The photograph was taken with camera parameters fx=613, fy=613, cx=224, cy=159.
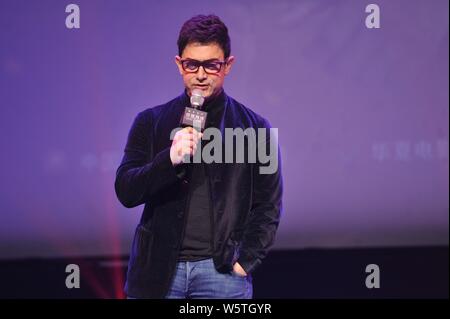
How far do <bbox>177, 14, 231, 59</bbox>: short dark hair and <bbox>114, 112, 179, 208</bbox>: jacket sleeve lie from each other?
0.37 metres

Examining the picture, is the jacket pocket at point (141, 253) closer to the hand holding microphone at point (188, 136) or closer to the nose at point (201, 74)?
the hand holding microphone at point (188, 136)

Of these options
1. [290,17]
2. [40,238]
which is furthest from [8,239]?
[290,17]

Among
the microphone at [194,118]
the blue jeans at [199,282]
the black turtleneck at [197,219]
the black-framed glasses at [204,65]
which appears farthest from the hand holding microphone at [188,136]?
the blue jeans at [199,282]

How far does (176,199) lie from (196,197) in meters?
0.08

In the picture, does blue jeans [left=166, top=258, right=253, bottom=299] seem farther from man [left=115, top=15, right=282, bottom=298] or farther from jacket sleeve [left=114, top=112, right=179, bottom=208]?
jacket sleeve [left=114, top=112, right=179, bottom=208]

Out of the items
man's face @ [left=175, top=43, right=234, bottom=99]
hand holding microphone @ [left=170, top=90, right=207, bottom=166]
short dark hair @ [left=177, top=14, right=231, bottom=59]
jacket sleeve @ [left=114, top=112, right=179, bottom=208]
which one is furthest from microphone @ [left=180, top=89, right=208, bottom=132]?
short dark hair @ [left=177, top=14, right=231, bottom=59]

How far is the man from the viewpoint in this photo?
8.05 feet

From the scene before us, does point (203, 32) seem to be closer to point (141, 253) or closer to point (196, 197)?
point (196, 197)

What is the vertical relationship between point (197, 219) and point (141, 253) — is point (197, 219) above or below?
above

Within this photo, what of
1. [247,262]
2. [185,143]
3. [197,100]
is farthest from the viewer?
[247,262]

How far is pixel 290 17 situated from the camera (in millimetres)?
3611

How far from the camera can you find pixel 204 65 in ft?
8.64

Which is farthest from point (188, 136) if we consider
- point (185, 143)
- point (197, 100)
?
point (197, 100)
